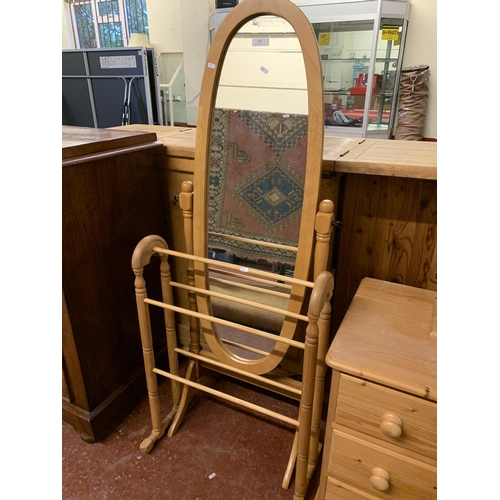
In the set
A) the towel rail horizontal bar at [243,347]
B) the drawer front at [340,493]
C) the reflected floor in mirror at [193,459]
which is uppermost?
the towel rail horizontal bar at [243,347]

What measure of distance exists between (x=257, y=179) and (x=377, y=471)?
2.46ft

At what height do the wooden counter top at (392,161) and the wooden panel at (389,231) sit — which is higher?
the wooden counter top at (392,161)

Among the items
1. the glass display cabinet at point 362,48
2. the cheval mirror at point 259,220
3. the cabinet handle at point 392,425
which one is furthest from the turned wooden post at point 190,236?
the glass display cabinet at point 362,48

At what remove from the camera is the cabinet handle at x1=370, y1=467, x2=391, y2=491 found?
29.5 inches

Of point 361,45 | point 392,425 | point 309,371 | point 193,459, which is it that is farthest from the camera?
point 361,45

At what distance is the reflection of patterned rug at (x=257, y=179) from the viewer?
3.05 ft

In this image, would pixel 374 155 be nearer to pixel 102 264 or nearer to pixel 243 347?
pixel 243 347

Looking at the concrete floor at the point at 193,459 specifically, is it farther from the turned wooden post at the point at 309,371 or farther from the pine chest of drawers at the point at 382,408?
the pine chest of drawers at the point at 382,408

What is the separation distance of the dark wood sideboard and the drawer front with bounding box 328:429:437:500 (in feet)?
2.31

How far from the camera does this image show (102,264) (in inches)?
40.4

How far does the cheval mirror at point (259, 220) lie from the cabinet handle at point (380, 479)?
17 cm

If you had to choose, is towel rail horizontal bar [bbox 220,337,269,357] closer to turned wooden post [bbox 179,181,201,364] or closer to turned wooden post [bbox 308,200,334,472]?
turned wooden post [bbox 179,181,201,364]

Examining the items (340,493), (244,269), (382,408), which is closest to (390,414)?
(382,408)

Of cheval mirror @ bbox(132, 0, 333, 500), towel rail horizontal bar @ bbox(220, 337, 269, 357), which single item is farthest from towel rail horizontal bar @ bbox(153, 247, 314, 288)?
towel rail horizontal bar @ bbox(220, 337, 269, 357)
